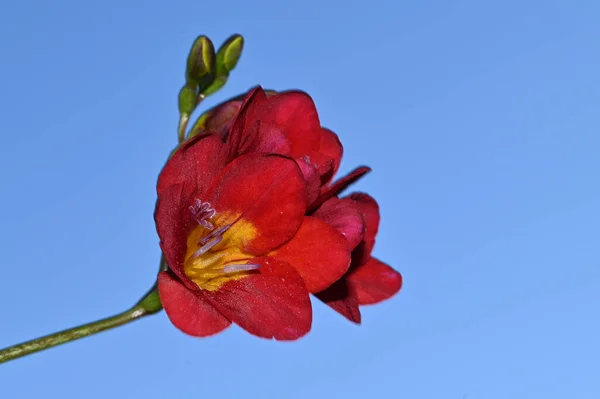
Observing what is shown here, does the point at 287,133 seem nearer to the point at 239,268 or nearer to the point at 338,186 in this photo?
the point at 338,186

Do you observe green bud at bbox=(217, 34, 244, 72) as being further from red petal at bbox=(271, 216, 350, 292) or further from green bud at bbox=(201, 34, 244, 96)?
red petal at bbox=(271, 216, 350, 292)

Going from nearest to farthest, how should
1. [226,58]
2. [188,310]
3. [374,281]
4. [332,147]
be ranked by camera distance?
[188,310] < [332,147] < [374,281] < [226,58]

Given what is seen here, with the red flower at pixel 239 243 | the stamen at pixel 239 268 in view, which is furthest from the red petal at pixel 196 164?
the stamen at pixel 239 268

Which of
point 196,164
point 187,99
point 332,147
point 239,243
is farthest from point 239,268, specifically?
point 187,99

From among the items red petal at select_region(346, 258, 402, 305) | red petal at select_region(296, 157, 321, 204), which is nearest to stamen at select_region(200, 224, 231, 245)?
red petal at select_region(296, 157, 321, 204)

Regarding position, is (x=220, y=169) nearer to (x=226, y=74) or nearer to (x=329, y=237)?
(x=329, y=237)

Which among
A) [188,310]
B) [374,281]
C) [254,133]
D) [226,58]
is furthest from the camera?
[226,58]
